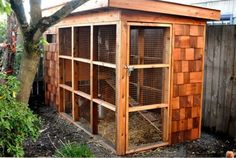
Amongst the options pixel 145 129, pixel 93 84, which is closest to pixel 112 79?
pixel 93 84

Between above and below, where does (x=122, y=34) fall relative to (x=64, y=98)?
above

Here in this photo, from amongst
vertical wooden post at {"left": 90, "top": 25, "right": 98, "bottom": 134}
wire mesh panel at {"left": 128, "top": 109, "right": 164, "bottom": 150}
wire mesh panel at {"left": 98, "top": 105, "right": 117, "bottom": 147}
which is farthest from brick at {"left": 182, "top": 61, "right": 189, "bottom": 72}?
wire mesh panel at {"left": 98, "top": 105, "right": 117, "bottom": 147}

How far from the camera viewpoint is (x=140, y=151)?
4.68m

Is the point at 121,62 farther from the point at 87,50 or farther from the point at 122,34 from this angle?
the point at 87,50

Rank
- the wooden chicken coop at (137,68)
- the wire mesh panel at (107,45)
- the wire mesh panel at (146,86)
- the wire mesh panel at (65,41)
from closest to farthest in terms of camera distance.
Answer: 1. the wooden chicken coop at (137,68)
2. the wire mesh panel at (146,86)
3. the wire mesh panel at (107,45)
4. the wire mesh panel at (65,41)

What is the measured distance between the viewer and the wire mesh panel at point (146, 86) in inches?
213

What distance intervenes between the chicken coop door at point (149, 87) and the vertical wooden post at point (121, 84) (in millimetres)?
268

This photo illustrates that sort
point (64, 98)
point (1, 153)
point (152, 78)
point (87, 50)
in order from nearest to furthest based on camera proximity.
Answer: point (1, 153) < point (152, 78) < point (87, 50) < point (64, 98)

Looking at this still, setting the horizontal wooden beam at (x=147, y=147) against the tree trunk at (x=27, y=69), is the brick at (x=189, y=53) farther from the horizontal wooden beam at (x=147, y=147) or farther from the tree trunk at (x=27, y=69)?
the tree trunk at (x=27, y=69)

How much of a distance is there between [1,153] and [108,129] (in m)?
2.74

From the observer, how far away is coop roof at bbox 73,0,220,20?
13.3ft

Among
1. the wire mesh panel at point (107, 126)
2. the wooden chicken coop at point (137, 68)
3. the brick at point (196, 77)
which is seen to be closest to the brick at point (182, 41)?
the wooden chicken coop at point (137, 68)

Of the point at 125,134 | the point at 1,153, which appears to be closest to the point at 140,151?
the point at 125,134

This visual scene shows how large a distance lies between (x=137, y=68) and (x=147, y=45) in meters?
1.46
